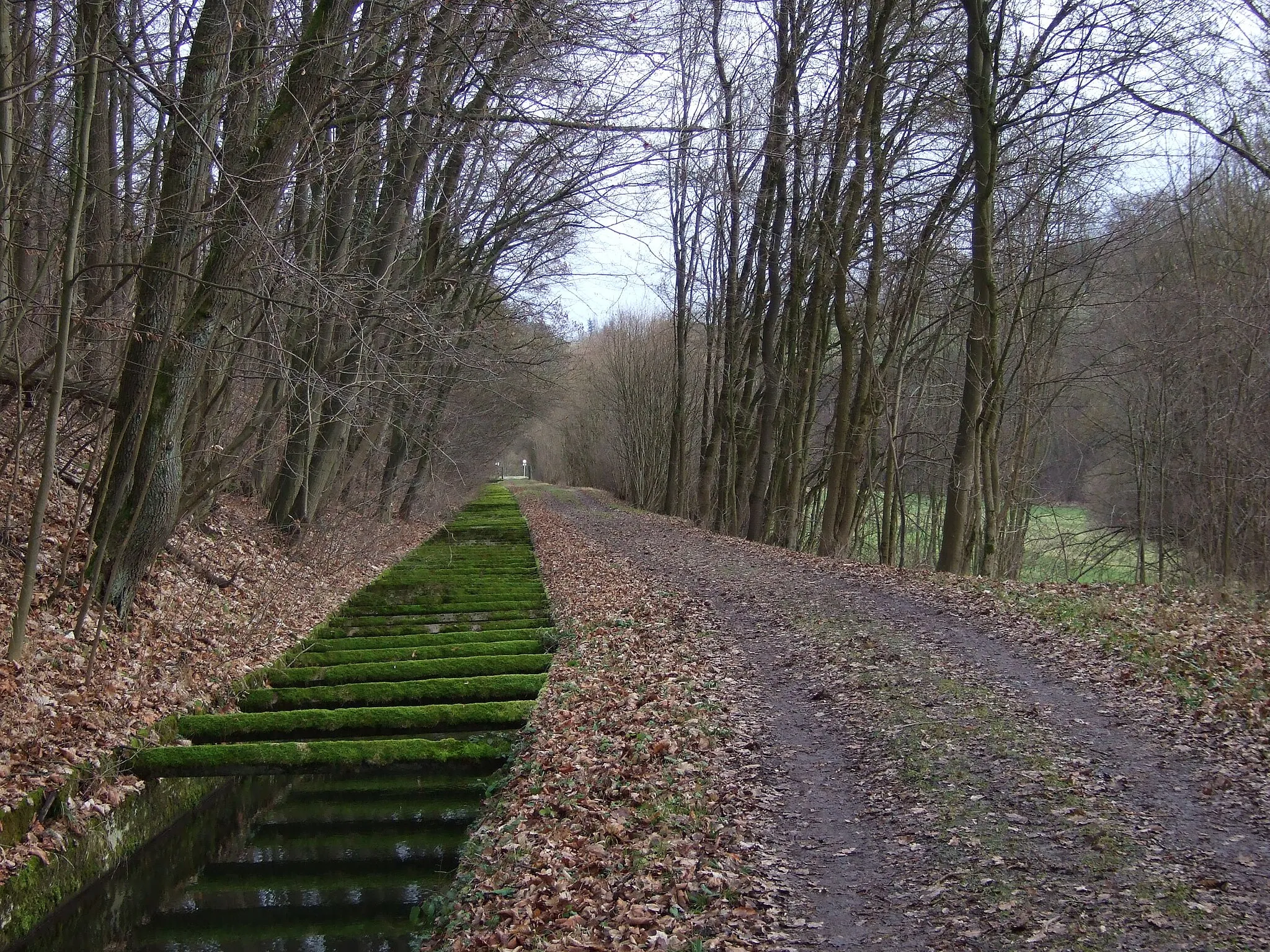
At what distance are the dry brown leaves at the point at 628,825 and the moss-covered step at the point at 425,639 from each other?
2.03 metres

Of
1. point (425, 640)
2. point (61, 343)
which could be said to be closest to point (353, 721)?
point (425, 640)

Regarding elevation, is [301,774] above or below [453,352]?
below

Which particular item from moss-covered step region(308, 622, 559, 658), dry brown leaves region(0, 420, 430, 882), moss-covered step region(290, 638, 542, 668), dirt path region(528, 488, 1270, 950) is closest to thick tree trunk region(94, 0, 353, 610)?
dry brown leaves region(0, 420, 430, 882)

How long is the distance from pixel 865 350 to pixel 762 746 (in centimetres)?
1110

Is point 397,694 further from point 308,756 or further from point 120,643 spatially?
point 120,643

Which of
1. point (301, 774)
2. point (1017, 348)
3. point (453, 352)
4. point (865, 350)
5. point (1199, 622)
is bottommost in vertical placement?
point (301, 774)

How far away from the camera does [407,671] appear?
32.4 ft

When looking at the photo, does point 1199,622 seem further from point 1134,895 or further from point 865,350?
point 865,350

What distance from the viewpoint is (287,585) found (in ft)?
44.2

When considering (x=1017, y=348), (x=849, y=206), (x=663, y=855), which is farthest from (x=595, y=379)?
(x=663, y=855)

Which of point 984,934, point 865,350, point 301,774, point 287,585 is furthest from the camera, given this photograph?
point 865,350

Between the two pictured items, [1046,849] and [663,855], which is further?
[663,855]

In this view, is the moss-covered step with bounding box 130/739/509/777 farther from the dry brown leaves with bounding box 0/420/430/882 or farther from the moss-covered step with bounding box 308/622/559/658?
the moss-covered step with bounding box 308/622/559/658

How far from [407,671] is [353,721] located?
1549 millimetres
